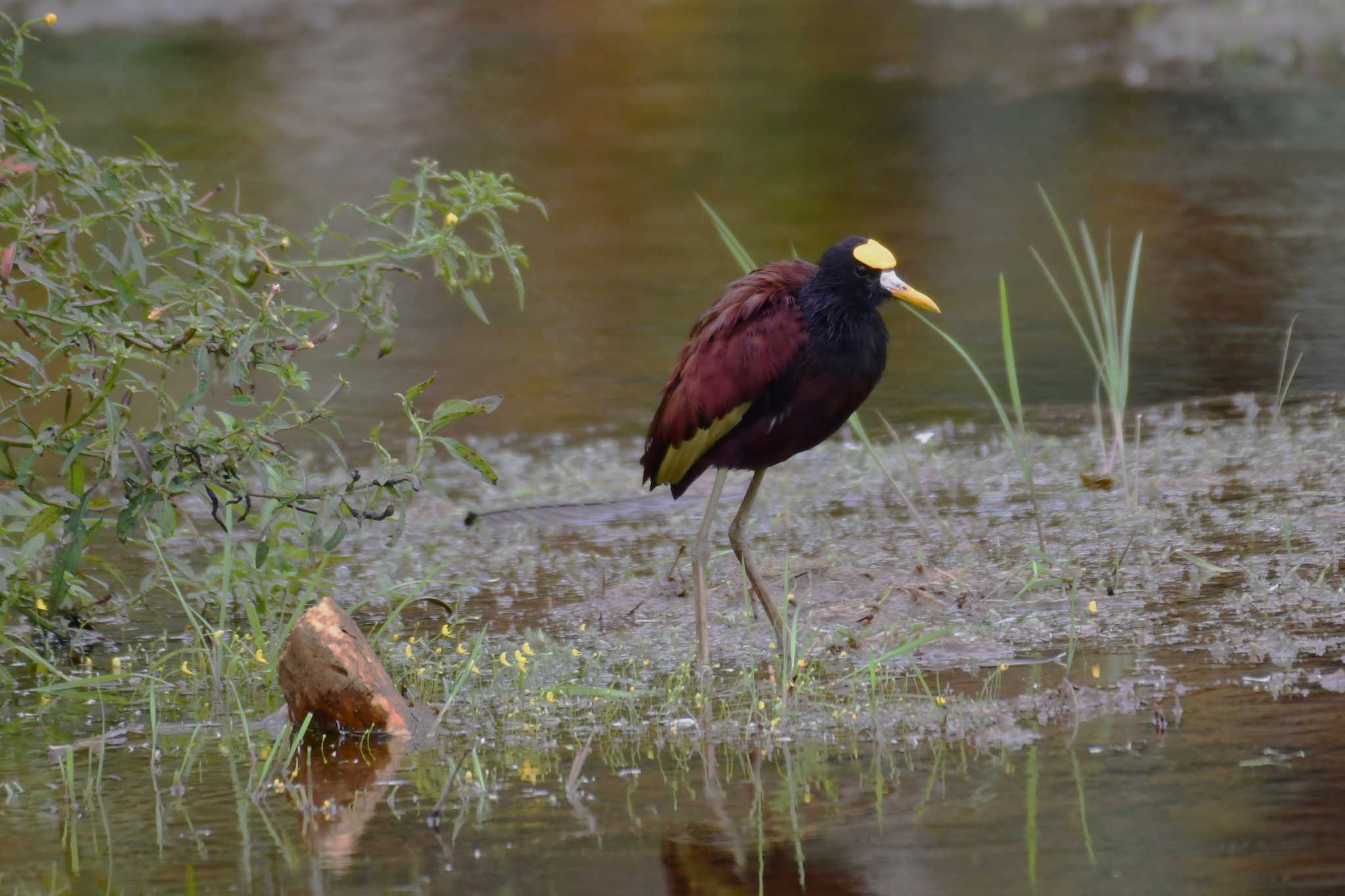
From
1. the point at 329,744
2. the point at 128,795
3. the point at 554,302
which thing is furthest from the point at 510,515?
the point at 554,302

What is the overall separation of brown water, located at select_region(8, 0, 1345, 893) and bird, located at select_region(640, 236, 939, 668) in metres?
0.56

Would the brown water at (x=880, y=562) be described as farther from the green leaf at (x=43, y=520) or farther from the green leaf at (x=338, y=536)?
the green leaf at (x=338, y=536)

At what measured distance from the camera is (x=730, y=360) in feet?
17.1

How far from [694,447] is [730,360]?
308 mm

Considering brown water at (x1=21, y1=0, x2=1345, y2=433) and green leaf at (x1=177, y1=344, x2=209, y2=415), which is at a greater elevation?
brown water at (x1=21, y1=0, x2=1345, y2=433)

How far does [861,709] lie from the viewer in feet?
15.0

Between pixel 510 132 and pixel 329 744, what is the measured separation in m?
13.0

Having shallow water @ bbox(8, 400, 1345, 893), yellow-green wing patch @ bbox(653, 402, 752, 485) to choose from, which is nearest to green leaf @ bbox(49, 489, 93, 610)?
shallow water @ bbox(8, 400, 1345, 893)

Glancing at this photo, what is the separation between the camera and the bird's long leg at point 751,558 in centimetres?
529

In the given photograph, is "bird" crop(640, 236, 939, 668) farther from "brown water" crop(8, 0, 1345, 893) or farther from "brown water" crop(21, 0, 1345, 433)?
"brown water" crop(21, 0, 1345, 433)

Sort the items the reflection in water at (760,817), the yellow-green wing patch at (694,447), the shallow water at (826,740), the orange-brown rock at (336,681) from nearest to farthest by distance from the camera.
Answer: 1. the reflection in water at (760,817)
2. the shallow water at (826,740)
3. the orange-brown rock at (336,681)
4. the yellow-green wing patch at (694,447)

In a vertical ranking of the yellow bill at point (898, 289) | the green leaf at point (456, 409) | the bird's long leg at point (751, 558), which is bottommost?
the bird's long leg at point (751, 558)

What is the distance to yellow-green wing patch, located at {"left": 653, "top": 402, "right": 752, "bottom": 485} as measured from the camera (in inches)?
207

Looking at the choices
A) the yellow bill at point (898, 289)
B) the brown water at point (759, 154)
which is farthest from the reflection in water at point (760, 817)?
the brown water at point (759, 154)
